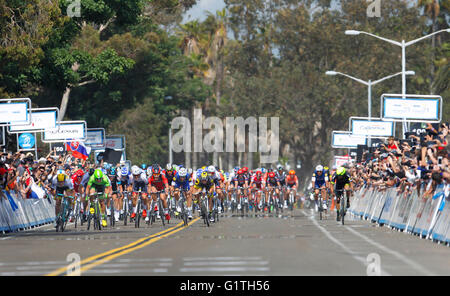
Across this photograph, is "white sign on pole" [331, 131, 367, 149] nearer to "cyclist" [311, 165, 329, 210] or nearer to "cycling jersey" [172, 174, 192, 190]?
"cyclist" [311, 165, 329, 210]

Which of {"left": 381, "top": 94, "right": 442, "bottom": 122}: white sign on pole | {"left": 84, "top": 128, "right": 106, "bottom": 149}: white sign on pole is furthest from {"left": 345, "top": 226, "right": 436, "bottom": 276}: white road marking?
{"left": 84, "top": 128, "right": 106, "bottom": 149}: white sign on pole

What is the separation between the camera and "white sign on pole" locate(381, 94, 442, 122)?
40812 millimetres

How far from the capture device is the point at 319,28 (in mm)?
73125

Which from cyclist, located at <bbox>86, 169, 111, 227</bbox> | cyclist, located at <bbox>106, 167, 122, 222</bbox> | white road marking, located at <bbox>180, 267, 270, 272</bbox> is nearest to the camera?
white road marking, located at <bbox>180, 267, 270, 272</bbox>

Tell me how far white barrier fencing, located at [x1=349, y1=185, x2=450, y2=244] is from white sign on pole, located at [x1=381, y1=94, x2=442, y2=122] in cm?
444

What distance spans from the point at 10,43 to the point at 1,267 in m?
21.8

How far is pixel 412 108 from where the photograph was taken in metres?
41.0

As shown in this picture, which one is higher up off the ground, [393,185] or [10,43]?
[10,43]

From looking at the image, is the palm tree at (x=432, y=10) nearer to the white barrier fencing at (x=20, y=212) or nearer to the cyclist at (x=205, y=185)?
the white barrier fencing at (x=20, y=212)

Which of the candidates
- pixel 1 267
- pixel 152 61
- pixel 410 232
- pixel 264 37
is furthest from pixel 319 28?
pixel 1 267

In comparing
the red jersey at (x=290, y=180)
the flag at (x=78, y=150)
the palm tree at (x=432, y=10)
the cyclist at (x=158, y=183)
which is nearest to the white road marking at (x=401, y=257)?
the cyclist at (x=158, y=183)

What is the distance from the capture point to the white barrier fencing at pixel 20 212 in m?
28.1

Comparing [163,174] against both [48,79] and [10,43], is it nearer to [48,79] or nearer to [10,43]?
[10,43]

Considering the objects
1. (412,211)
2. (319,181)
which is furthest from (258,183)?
(412,211)
